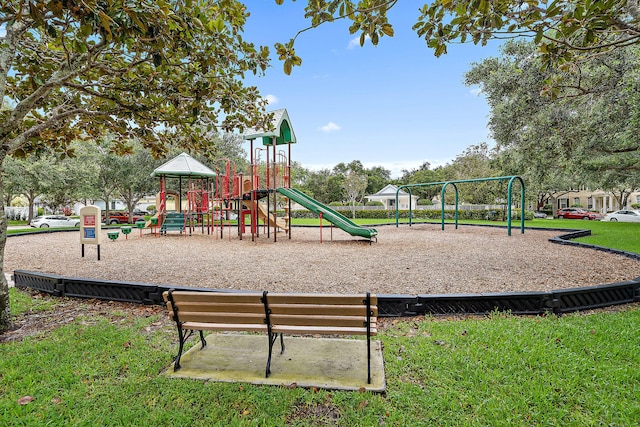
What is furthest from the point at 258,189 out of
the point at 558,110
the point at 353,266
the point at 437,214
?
the point at 437,214

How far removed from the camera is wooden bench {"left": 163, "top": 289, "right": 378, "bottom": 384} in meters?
3.09

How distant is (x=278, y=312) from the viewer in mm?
3188

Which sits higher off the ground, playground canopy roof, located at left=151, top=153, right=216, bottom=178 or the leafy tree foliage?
the leafy tree foliage

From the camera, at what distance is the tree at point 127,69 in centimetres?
346

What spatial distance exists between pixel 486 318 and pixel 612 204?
63009mm

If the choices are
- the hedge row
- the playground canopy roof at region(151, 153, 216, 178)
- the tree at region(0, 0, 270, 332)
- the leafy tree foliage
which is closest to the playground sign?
the tree at region(0, 0, 270, 332)

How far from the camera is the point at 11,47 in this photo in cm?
434

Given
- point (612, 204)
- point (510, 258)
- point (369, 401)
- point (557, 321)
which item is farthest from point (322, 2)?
point (612, 204)

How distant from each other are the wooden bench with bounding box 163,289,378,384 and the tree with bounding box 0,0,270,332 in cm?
263

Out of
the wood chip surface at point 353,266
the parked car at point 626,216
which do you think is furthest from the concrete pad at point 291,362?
the parked car at point 626,216

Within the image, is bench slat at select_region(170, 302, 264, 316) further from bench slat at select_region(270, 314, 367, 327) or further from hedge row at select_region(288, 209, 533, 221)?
hedge row at select_region(288, 209, 533, 221)

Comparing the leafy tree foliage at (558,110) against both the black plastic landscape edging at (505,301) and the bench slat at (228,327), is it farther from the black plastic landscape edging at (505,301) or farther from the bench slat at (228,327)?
the bench slat at (228,327)

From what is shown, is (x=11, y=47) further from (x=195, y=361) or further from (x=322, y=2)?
(x=195, y=361)

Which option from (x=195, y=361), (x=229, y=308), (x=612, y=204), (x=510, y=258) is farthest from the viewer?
(x=612, y=204)
